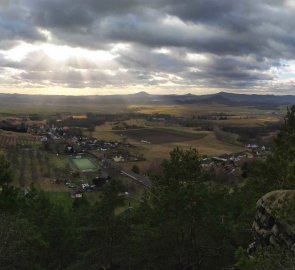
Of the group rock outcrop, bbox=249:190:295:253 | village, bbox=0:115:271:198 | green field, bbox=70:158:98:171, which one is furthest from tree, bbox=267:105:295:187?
green field, bbox=70:158:98:171

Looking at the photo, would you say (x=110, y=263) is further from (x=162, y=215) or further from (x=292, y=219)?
(x=292, y=219)

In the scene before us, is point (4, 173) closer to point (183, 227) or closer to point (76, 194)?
point (183, 227)

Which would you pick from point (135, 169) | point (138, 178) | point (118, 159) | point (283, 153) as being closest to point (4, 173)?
point (283, 153)

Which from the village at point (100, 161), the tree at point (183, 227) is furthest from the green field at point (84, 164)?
the tree at point (183, 227)

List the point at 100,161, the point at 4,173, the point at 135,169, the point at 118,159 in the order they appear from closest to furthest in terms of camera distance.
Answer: the point at 4,173 < the point at 135,169 < the point at 118,159 < the point at 100,161

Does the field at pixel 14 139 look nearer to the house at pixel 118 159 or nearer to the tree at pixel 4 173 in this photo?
the house at pixel 118 159

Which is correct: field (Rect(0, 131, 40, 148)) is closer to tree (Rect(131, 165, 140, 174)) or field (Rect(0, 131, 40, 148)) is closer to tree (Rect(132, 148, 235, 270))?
tree (Rect(131, 165, 140, 174))
